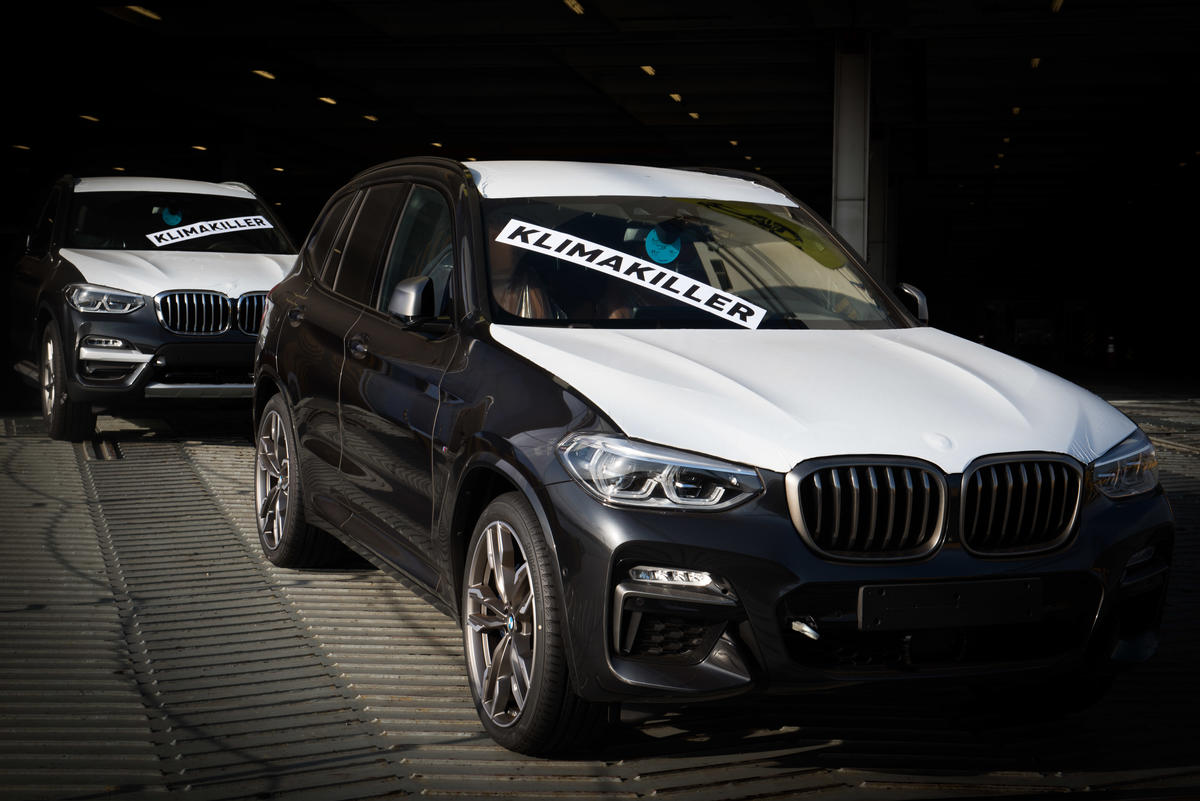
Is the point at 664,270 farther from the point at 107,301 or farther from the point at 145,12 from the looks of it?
the point at 145,12

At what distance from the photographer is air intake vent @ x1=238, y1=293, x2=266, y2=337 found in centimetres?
1041

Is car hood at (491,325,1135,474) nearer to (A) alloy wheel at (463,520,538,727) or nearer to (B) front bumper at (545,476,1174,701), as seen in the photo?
(B) front bumper at (545,476,1174,701)

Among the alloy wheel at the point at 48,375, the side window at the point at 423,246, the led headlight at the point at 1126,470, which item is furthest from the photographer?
the alloy wheel at the point at 48,375

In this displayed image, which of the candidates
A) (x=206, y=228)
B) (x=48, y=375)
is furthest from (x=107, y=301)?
(x=206, y=228)

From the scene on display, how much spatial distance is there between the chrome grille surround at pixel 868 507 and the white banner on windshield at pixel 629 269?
4.09 ft

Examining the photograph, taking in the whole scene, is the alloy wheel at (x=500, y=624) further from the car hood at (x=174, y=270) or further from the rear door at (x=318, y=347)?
the car hood at (x=174, y=270)

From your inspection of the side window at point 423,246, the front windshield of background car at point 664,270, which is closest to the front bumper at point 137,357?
the side window at point 423,246

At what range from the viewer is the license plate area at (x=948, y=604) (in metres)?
3.61

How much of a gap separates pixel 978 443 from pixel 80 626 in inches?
143

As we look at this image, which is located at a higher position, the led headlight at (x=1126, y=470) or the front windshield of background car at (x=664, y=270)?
the front windshield of background car at (x=664, y=270)

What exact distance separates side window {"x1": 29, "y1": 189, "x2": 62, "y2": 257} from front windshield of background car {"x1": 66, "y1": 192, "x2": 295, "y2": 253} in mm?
382

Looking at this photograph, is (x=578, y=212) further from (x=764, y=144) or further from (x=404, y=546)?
(x=764, y=144)

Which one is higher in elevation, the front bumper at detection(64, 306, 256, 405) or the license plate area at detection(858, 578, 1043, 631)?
the license plate area at detection(858, 578, 1043, 631)

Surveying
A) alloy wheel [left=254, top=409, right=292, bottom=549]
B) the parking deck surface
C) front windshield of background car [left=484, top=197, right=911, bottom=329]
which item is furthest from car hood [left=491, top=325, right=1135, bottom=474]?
alloy wheel [left=254, top=409, right=292, bottom=549]
